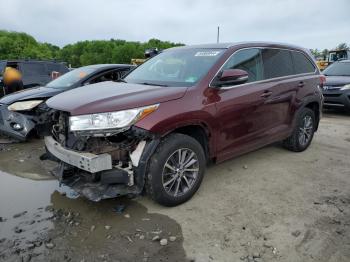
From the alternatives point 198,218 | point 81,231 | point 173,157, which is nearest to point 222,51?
point 173,157

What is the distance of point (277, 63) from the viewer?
5004mm

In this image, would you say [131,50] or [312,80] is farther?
[131,50]

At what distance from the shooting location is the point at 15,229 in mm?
3295

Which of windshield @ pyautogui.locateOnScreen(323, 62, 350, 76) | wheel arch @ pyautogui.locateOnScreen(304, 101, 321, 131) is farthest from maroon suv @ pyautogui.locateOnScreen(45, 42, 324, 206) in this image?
windshield @ pyautogui.locateOnScreen(323, 62, 350, 76)

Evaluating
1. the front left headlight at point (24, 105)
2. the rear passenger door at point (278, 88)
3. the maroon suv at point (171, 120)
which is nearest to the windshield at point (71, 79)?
the front left headlight at point (24, 105)

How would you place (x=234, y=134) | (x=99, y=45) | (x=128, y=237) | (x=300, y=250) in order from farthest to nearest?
(x=99, y=45)
(x=234, y=134)
(x=128, y=237)
(x=300, y=250)

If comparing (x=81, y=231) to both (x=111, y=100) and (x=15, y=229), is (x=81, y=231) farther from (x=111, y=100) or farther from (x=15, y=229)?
(x=111, y=100)

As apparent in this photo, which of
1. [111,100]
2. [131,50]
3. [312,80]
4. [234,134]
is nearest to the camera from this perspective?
[111,100]

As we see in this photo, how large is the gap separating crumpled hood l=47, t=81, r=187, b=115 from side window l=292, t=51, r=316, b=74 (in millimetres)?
2594

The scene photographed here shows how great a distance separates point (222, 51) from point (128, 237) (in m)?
2.50

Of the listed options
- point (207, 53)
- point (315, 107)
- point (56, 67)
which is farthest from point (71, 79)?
point (56, 67)

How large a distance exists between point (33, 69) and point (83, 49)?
85.9 meters

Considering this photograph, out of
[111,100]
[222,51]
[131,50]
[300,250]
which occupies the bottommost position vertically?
[300,250]

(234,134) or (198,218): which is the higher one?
(234,134)
